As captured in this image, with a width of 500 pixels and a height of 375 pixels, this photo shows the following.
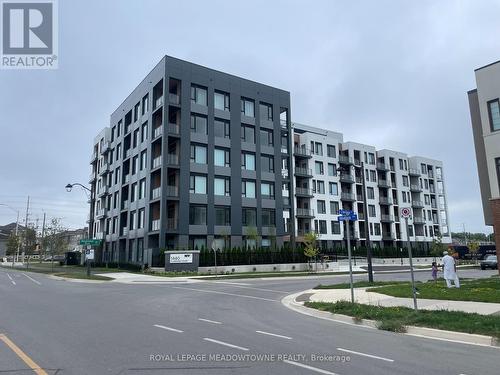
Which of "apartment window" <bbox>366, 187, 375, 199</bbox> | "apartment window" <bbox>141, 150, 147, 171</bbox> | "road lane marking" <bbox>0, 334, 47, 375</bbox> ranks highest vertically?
"apartment window" <bbox>141, 150, 147, 171</bbox>

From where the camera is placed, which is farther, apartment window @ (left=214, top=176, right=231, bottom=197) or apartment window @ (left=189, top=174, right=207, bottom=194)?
apartment window @ (left=214, top=176, right=231, bottom=197)

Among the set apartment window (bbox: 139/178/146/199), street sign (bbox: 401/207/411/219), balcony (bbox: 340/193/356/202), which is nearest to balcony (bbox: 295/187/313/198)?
A: balcony (bbox: 340/193/356/202)

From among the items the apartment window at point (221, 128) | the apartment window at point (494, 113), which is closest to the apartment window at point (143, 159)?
the apartment window at point (221, 128)

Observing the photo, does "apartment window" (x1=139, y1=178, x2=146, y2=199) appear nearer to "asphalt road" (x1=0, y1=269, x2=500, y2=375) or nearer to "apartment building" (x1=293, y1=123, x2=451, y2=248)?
"apartment building" (x1=293, y1=123, x2=451, y2=248)

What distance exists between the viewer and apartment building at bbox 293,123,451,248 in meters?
63.8

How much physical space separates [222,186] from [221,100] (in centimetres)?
999

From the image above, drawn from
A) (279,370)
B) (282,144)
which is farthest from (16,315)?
(282,144)

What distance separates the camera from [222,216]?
4494 centimetres

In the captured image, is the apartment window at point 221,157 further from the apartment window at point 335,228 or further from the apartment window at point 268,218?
the apartment window at point 335,228

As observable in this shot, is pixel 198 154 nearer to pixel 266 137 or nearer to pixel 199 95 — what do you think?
pixel 199 95

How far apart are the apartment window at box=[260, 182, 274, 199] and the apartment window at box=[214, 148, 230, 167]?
16.9ft

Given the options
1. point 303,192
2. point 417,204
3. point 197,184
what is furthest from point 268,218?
point 417,204

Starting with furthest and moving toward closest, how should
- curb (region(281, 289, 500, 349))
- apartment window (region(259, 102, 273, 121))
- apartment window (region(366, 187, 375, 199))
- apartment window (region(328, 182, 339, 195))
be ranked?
apartment window (region(366, 187, 375, 199)) → apartment window (region(328, 182, 339, 195)) → apartment window (region(259, 102, 273, 121)) → curb (region(281, 289, 500, 349))

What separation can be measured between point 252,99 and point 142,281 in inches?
1113
